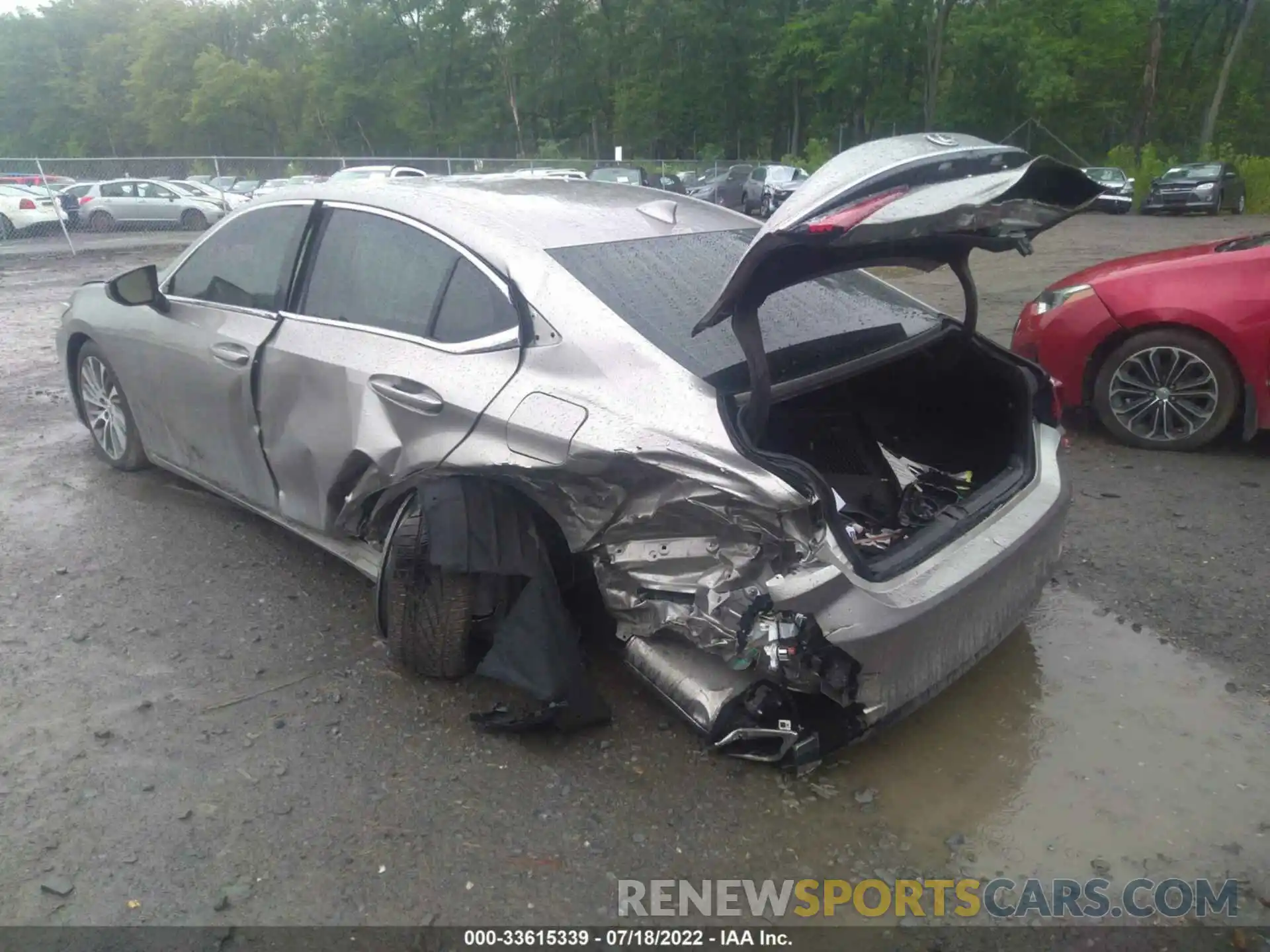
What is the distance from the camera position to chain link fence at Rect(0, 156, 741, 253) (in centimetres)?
1988

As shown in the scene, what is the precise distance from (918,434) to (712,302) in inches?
55.3

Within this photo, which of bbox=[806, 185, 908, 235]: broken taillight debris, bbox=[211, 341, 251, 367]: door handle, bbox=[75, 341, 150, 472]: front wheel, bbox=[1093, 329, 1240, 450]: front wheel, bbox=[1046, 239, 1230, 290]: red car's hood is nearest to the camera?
bbox=[806, 185, 908, 235]: broken taillight debris

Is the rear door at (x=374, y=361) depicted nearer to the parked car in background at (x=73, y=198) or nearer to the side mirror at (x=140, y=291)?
the side mirror at (x=140, y=291)

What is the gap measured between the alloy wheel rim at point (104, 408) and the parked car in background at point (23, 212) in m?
17.5

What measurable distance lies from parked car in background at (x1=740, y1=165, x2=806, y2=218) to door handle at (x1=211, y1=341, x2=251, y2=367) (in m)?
22.8

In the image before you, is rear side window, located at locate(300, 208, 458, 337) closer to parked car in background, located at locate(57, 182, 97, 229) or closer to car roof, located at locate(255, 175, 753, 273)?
car roof, located at locate(255, 175, 753, 273)

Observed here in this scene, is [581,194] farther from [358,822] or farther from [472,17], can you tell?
[472,17]

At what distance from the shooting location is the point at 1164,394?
213 inches

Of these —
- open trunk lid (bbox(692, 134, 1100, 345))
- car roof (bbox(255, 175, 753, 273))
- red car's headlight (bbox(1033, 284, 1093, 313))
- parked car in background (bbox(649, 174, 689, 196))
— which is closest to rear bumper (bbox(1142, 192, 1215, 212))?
parked car in background (bbox(649, 174, 689, 196))

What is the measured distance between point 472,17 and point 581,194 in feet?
185

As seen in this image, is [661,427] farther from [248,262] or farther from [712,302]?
[248,262]

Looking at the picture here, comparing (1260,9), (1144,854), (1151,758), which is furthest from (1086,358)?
(1260,9)

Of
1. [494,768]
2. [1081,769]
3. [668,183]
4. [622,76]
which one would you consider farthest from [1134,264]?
[622,76]

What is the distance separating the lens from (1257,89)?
45656 millimetres
